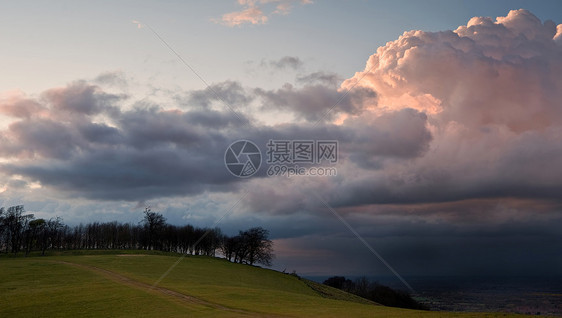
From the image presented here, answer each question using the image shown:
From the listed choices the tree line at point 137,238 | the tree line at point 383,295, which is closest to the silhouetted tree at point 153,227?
the tree line at point 137,238

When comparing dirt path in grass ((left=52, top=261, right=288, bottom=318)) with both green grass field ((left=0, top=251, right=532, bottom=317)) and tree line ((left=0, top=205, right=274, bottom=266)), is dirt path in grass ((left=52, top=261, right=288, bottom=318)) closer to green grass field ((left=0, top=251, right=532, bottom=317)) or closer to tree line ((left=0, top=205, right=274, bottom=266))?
green grass field ((left=0, top=251, right=532, bottom=317))

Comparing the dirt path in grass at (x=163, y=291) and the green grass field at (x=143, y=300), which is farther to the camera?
the dirt path in grass at (x=163, y=291)

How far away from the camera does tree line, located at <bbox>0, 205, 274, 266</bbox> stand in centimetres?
14750

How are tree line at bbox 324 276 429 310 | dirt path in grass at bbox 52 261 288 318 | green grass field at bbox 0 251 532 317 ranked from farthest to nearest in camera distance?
tree line at bbox 324 276 429 310, dirt path in grass at bbox 52 261 288 318, green grass field at bbox 0 251 532 317

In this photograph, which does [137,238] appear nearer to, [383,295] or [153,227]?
[153,227]

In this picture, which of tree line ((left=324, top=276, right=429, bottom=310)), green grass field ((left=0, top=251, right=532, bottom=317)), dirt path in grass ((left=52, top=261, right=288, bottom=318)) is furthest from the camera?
tree line ((left=324, top=276, right=429, bottom=310))

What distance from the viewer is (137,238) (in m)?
196

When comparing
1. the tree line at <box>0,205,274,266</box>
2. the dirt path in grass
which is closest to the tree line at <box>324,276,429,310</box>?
the tree line at <box>0,205,274,266</box>

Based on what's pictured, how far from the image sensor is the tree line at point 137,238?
147500 millimetres

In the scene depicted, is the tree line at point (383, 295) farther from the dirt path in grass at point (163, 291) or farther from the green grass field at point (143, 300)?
the dirt path in grass at point (163, 291)

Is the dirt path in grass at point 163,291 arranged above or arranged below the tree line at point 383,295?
above

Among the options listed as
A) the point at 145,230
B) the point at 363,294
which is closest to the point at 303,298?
the point at 363,294

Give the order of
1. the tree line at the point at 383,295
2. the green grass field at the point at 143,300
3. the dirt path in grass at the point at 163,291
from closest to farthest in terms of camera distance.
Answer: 1. the green grass field at the point at 143,300
2. the dirt path in grass at the point at 163,291
3. the tree line at the point at 383,295

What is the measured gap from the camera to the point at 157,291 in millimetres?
54625
